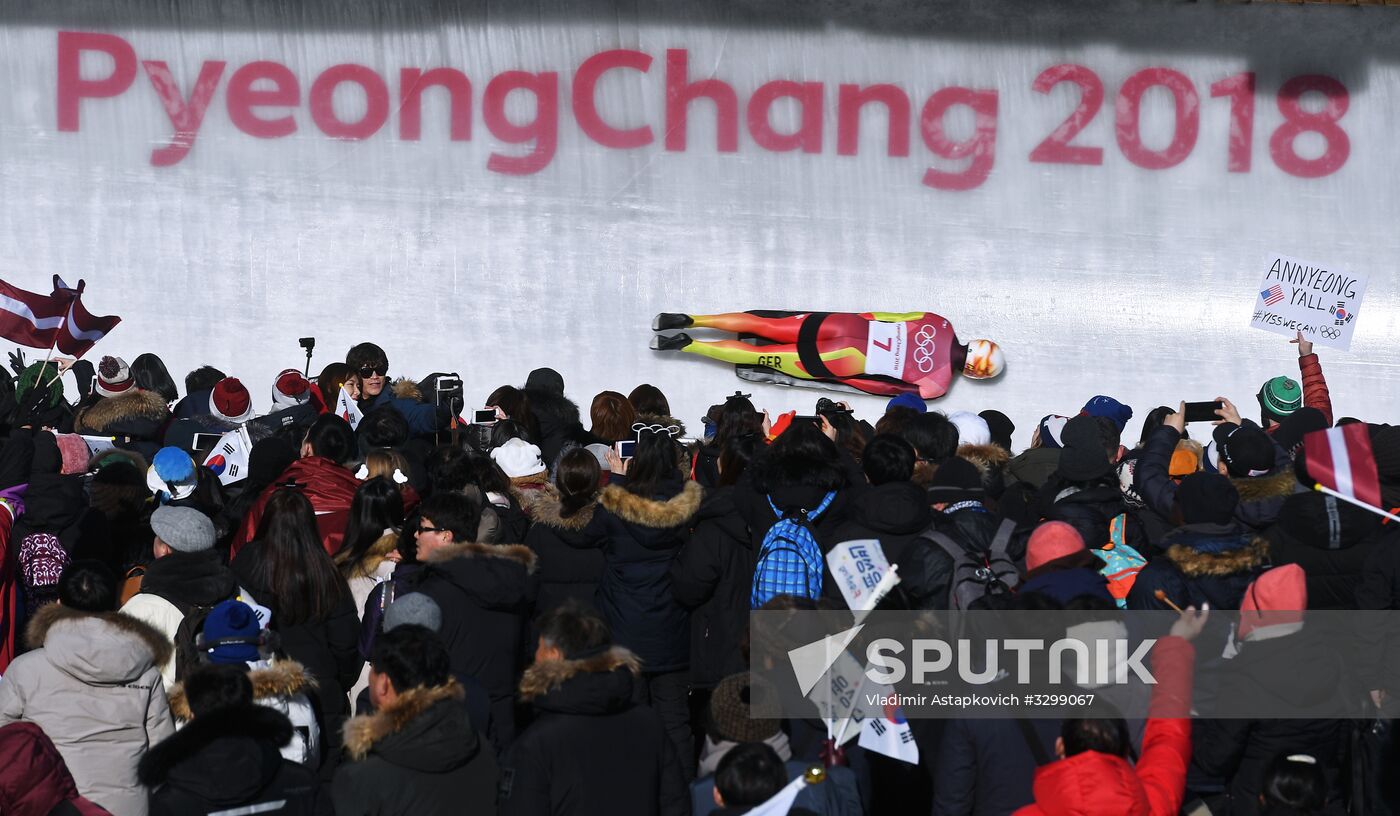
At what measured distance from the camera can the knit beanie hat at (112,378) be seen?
251 inches

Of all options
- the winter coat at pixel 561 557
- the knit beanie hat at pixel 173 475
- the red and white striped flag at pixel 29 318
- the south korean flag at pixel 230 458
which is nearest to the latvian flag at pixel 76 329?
the red and white striped flag at pixel 29 318

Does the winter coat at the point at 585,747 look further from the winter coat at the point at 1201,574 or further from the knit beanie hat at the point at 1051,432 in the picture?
the knit beanie hat at the point at 1051,432

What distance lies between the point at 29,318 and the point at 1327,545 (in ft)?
18.4

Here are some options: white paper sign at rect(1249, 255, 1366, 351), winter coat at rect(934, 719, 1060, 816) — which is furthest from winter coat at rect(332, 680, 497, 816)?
white paper sign at rect(1249, 255, 1366, 351)

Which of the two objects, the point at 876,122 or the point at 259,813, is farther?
the point at 876,122

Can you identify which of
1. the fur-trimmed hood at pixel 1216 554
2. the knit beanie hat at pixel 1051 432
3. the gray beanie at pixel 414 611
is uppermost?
the knit beanie hat at pixel 1051 432

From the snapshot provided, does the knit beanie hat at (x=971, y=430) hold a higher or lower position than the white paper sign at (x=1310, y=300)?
lower

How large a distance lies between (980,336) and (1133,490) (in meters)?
4.56

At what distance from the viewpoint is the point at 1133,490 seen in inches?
226

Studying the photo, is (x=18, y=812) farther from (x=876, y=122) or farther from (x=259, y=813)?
(x=876, y=122)

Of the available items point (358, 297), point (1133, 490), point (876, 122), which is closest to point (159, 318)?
point (358, 297)

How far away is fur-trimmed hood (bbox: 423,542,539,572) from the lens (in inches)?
170

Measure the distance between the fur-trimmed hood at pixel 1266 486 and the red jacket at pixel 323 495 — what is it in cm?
282

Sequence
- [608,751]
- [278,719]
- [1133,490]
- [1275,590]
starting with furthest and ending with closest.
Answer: [1133,490] < [1275,590] < [608,751] < [278,719]
